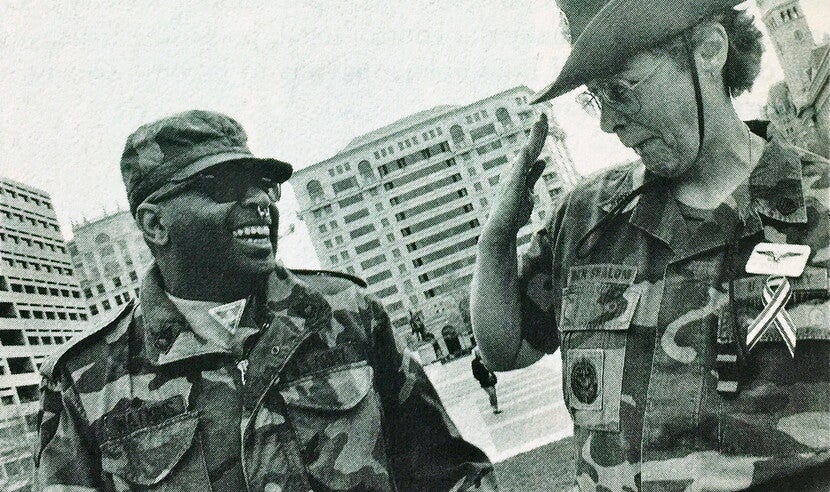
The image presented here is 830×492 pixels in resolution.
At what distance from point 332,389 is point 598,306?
0.76 metres

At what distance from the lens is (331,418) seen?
1.71m

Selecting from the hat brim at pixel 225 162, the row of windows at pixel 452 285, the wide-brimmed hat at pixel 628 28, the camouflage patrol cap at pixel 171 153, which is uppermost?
the camouflage patrol cap at pixel 171 153

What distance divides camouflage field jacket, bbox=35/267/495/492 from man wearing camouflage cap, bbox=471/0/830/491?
0.37 meters

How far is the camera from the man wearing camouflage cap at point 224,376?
5.36ft

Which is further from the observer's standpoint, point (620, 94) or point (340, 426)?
point (340, 426)

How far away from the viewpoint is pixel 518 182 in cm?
154

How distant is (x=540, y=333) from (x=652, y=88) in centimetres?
69

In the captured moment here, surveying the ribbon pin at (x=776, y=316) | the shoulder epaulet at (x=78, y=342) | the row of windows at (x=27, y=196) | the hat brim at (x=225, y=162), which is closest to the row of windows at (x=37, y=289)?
the row of windows at (x=27, y=196)

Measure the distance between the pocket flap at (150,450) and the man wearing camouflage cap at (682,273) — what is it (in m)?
0.82

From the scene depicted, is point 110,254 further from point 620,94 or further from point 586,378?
point 620,94

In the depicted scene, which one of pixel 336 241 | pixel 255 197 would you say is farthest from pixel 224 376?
pixel 336 241

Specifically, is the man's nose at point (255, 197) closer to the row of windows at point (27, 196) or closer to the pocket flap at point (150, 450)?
the pocket flap at point (150, 450)

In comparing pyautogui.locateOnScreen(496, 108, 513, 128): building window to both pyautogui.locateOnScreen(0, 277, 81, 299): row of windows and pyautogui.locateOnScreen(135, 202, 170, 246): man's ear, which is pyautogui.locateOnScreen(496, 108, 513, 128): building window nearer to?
pyautogui.locateOnScreen(135, 202, 170, 246): man's ear

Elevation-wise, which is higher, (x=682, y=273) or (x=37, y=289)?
(x=37, y=289)
